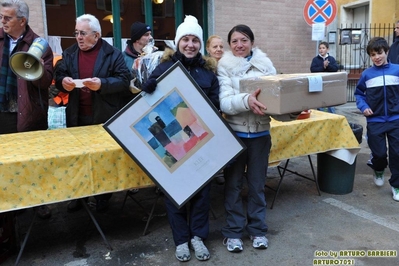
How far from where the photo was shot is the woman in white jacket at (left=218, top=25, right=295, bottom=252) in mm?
2938

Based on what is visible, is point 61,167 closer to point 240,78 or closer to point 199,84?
point 199,84

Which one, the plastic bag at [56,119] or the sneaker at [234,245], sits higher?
the plastic bag at [56,119]

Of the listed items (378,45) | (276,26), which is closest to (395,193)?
(378,45)

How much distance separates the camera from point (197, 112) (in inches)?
111

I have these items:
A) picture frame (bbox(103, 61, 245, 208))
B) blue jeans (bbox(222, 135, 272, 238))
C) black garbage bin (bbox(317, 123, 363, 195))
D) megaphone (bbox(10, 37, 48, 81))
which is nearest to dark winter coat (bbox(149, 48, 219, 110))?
picture frame (bbox(103, 61, 245, 208))

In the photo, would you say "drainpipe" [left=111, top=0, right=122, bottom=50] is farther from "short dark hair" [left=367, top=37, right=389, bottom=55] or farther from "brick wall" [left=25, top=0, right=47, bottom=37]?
"short dark hair" [left=367, top=37, right=389, bottom=55]

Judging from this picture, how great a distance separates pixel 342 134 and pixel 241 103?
1.80 m

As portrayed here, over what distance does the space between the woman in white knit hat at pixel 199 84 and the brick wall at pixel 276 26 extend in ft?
17.1

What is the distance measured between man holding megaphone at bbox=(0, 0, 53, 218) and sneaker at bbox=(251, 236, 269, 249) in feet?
7.28

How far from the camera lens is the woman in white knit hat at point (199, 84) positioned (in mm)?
2848

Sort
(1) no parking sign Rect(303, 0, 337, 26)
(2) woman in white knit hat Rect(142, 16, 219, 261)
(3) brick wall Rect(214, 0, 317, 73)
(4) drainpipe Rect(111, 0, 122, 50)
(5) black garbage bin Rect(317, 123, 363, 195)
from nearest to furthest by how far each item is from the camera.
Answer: (2) woman in white knit hat Rect(142, 16, 219, 261) < (5) black garbage bin Rect(317, 123, 363, 195) < (4) drainpipe Rect(111, 0, 122, 50) < (1) no parking sign Rect(303, 0, 337, 26) < (3) brick wall Rect(214, 0, 317, 73)

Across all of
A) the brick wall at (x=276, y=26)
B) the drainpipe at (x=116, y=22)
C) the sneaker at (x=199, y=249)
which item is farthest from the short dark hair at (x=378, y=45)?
the drainpipe at (x=116, y=22)

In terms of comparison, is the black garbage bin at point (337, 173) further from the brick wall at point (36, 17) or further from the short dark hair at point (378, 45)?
the brick wall at point (36, 17)

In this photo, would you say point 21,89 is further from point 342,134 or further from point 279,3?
point 279,3
